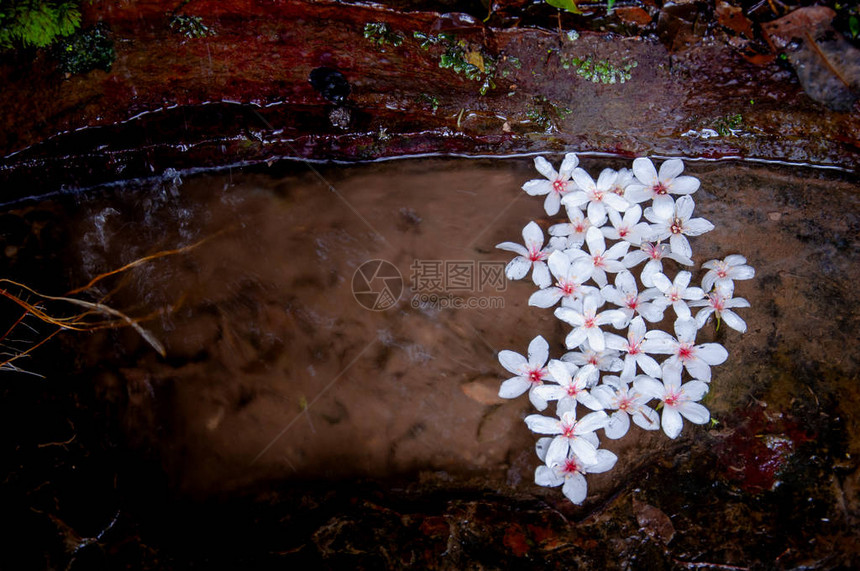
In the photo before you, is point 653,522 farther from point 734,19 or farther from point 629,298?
point 734,19

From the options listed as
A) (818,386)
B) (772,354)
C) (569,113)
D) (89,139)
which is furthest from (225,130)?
(818,386)

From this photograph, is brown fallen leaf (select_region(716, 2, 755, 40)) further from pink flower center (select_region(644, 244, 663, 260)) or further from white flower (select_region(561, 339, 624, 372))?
white flower (select_region(561, 339, 624, 372))

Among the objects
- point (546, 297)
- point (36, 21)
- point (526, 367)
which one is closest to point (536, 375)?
point (526, 367)

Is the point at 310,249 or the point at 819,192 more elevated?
the point at 819,192

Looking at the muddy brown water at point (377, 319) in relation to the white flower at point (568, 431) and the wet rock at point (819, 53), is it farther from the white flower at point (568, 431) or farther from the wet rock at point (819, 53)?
the wet rock at point (819, 53)

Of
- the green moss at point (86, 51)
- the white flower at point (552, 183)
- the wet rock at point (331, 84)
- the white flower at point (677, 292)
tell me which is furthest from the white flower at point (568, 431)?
the green moss at point (86, 51)

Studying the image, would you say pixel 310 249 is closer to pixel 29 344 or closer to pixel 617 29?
pixel 29 344
